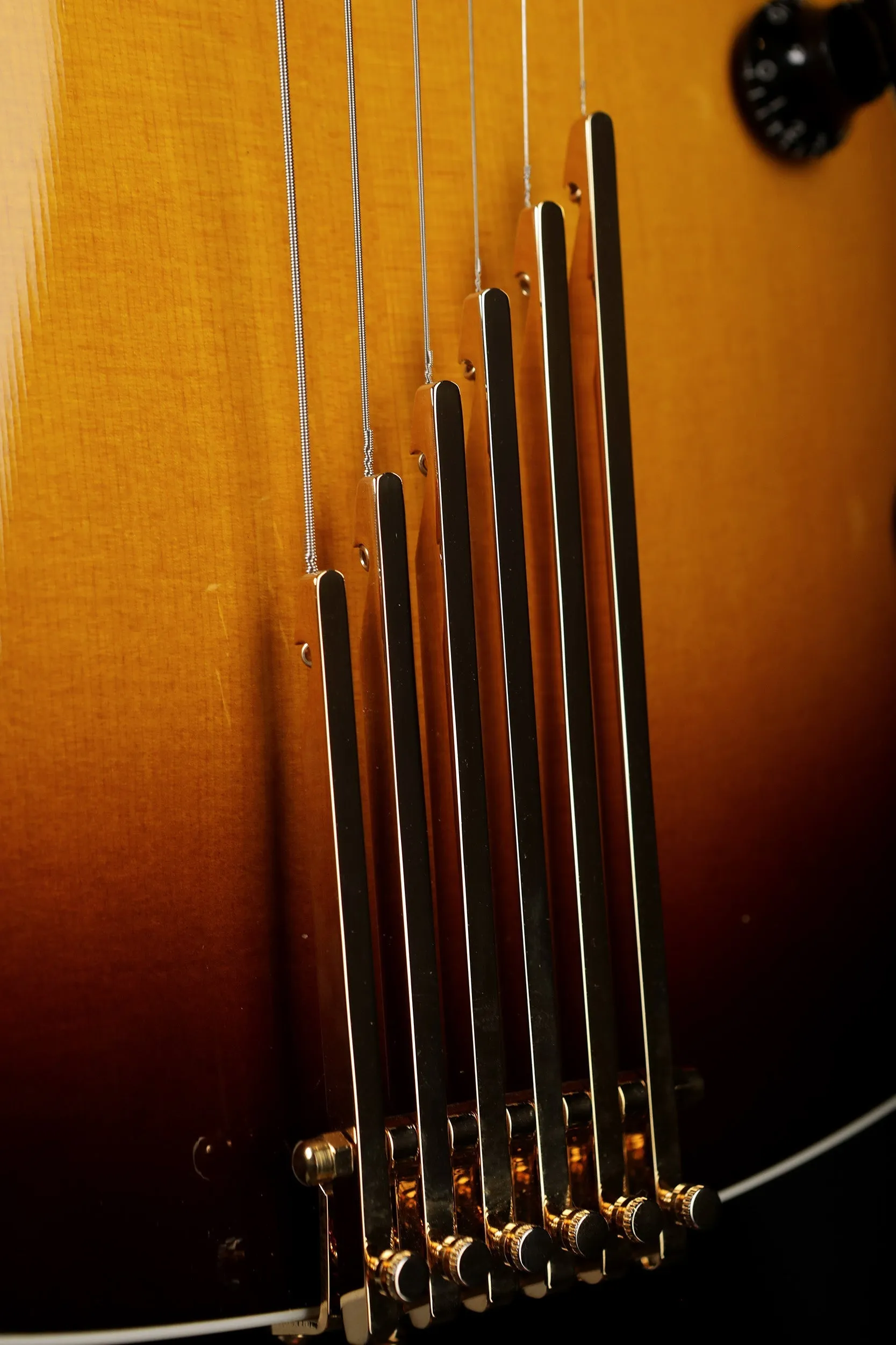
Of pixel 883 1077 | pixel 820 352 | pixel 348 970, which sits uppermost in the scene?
pixel 820 352

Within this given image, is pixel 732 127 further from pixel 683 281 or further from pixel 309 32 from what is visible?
pixel 309 32

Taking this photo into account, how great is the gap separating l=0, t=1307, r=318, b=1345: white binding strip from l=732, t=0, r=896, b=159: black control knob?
594 millimetres

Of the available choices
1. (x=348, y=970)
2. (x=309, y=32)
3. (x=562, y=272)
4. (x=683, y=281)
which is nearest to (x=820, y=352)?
(x=683, y=281)

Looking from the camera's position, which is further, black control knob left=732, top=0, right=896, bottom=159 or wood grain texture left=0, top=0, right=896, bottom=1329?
black control knob left=732, top=0, right=896, bottom=159

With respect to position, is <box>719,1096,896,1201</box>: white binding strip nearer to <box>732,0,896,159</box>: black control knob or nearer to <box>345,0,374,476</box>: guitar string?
<box>345,0,374,476</box>: guitar string

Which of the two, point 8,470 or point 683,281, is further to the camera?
point 683,281

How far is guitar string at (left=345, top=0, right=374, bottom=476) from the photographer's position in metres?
0.49

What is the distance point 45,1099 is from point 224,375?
0.30 metres

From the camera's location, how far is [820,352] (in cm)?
63

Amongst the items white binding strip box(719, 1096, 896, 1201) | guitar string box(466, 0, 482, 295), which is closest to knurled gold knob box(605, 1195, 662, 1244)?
white binding strip box(719, 1096, 896, 1201)

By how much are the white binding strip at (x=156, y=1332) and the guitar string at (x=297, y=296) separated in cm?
30

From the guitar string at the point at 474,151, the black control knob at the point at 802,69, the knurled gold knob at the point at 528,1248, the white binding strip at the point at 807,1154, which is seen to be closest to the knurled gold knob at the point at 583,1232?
the knurled gold knob at the point at 528,1248

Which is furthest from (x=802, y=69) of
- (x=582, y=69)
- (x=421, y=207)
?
(x=421, y=207)

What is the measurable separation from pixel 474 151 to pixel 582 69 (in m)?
0.08
